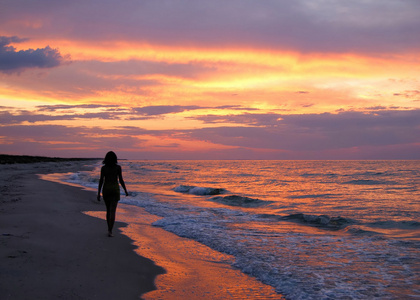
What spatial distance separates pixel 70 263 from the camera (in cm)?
648

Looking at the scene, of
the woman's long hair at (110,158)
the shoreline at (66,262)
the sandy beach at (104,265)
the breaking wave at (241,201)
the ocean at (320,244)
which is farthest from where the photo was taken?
the breaking wave at (241,201)

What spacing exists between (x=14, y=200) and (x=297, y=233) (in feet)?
40.6

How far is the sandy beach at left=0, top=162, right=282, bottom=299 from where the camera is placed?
5355mm

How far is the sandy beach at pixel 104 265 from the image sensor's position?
17.6ft

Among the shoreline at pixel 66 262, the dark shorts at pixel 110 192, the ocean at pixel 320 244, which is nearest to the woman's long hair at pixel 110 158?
the dark shorts at pixel 110 192

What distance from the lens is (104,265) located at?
22.2ft

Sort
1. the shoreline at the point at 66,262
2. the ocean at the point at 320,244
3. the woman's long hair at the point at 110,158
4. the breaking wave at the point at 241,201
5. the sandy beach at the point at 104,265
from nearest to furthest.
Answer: the shoreline at the point at 66,262, the sandy beach at the point at 104,265, the ocean at the point at 320,244, the woman's long hair at the point at 110,158, the breaking wave at the point at 241,201

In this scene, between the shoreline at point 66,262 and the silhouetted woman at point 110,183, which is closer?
the shoreline at point 66,262

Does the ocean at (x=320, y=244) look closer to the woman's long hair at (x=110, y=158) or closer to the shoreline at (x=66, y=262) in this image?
the shoreline at (x=66, y=262)

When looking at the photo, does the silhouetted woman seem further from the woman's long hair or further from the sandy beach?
the sandy beach

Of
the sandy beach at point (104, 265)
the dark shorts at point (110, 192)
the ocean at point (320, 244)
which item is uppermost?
the dark shorts at point (110, 192)

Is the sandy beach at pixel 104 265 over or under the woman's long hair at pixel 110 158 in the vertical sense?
under

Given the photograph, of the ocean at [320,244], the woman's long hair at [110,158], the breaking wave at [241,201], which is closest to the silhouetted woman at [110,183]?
the woman's long hair at [110,158]

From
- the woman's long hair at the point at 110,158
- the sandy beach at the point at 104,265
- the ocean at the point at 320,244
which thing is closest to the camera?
the sandy beach at the point at 104,265
